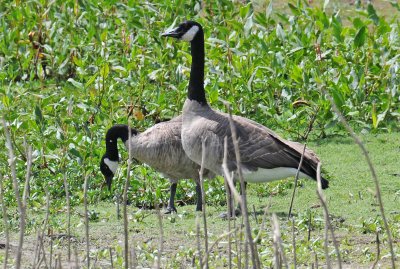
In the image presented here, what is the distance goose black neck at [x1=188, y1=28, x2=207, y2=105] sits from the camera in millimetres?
9062

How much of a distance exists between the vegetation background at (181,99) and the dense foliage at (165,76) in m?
0.02

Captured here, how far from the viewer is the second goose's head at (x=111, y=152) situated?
9.18 m

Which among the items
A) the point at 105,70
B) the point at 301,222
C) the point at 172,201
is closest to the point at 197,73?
the point at 172,201

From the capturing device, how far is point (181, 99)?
1098cm

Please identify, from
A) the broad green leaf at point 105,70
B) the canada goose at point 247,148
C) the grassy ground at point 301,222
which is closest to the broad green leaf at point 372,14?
the grassy ground at point 301,222

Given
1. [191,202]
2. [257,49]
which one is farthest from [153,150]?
[257,49]

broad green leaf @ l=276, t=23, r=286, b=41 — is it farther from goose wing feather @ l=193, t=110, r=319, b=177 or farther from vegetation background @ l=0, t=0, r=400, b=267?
goose wing feather @ l=193, t=110, r=319, b=177

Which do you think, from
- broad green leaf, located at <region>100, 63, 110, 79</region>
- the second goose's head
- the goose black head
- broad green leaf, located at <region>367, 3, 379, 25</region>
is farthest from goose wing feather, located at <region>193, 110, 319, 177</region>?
broad green leaf, located at <region>367, 3, 379, 25</region>

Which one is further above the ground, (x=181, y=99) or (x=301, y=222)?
(x=181, y=99)

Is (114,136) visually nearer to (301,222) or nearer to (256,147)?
(256,147)

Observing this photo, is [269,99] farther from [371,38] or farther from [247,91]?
[371,38]

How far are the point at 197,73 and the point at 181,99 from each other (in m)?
1.68

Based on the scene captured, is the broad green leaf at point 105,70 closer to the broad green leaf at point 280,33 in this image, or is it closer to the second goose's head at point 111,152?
the second goose's head at point 111,152

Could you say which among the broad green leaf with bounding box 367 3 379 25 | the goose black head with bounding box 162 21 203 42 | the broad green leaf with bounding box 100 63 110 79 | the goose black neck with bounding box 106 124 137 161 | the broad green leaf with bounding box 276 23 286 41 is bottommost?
the goose black neck with bounding box 106 124 137 161
